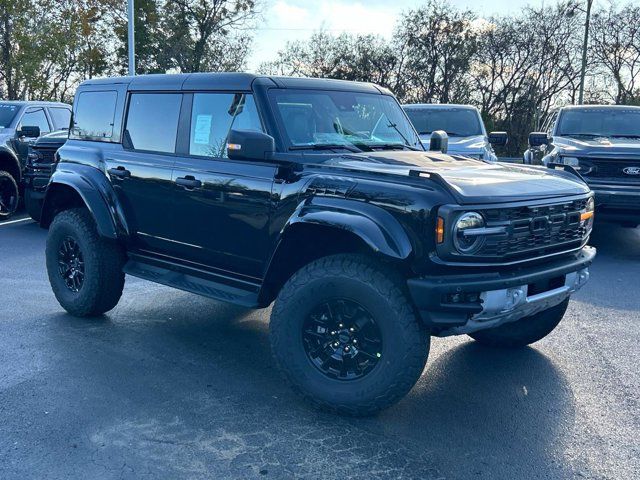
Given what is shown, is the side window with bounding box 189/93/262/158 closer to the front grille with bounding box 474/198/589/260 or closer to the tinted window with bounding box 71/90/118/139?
the tinted window with bounding box 71/90/118/139

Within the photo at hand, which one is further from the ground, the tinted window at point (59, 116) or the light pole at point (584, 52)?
the light pole at point (584, 52)

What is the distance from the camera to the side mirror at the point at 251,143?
4047mm

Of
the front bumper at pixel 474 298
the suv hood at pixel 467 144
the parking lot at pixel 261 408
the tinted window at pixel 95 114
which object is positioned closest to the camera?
the parking lot at pixel 261 408

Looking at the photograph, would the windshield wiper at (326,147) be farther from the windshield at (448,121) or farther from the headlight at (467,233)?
the windshield at (448,121)

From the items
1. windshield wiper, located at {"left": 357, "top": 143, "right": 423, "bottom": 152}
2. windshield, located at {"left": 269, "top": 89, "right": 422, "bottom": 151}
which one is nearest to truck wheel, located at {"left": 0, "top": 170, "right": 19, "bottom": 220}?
windshield, located at {"left": 269, "top": 89, "right": 422, "bottom": 151}

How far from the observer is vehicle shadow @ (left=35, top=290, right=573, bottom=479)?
333 centimetres

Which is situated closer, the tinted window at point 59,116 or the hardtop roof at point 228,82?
the hardtop roof at point 228,82

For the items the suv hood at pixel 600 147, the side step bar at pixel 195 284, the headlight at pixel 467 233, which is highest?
the headlight at pixel 467 233

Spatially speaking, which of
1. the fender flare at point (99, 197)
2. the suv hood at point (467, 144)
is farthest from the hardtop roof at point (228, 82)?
the suv hood at point (467, 144)

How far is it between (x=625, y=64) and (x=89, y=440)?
29234 millimetres

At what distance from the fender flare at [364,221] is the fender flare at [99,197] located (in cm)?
196

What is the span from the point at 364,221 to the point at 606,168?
6227 mm

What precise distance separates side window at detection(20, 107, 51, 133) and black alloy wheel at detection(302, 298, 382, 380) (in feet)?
30.1

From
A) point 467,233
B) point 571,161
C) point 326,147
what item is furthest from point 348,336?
point 571,161
